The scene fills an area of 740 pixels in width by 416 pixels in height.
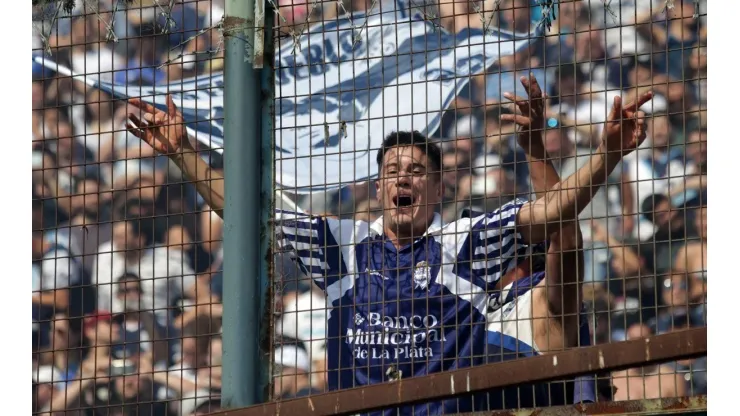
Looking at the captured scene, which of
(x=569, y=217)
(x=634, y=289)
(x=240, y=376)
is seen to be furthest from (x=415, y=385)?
(x=634, y=289)

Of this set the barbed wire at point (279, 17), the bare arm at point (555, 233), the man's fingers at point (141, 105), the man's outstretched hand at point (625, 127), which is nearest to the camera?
the barbed wire at point (279, 17)

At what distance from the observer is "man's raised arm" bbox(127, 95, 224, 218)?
477cm

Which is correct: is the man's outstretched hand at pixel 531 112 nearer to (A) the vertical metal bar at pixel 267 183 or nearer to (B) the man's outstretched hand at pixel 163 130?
(A) the vertical metal bar at pixel 267 183

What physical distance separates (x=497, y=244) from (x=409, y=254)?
1.10ft

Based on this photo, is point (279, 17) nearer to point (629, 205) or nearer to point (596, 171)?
point (596, 171)

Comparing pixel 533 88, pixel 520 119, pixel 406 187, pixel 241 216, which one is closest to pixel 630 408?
pixel 520 119

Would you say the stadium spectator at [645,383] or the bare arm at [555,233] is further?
the stadium spectator at [645,383]

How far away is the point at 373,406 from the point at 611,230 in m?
5.89

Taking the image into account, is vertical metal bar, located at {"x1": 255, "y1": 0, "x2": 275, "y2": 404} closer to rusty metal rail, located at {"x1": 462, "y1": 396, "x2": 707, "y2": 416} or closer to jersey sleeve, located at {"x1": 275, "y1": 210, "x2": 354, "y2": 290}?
jersey sleeve, located at {"x1": 275, "y1": 210, "x2": 354, "y2": 290}

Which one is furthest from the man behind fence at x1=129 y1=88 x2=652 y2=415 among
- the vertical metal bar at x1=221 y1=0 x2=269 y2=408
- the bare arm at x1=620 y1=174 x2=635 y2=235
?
the bare arm at x1=620 y1=174 x2=635 y2=235

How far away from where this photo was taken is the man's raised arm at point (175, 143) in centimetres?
477

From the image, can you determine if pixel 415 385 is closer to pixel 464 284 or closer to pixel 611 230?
pixel 464 284

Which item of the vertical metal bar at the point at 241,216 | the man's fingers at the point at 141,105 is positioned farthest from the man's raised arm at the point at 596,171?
the man's fingers at the point at 141,105

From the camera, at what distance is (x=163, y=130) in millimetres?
4887
